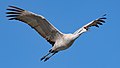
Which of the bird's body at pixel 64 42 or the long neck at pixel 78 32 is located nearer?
the bird's body at pixel 64 42

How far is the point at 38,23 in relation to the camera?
27.0 meters

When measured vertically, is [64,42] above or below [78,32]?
below

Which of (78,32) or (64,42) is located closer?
(64,42)

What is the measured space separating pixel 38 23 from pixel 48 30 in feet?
2.33

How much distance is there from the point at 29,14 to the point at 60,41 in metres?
2.09

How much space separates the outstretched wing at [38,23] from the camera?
26438mm

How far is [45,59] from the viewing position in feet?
90.9

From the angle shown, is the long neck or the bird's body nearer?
the bird's body

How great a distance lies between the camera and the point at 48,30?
2733 cm

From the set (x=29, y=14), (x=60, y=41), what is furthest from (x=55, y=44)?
(x=29, y=14)

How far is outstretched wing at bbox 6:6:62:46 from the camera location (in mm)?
26438

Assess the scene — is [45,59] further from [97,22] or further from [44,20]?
[97,22]

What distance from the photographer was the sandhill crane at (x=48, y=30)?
2641 cm

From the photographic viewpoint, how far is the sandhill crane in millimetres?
26406
